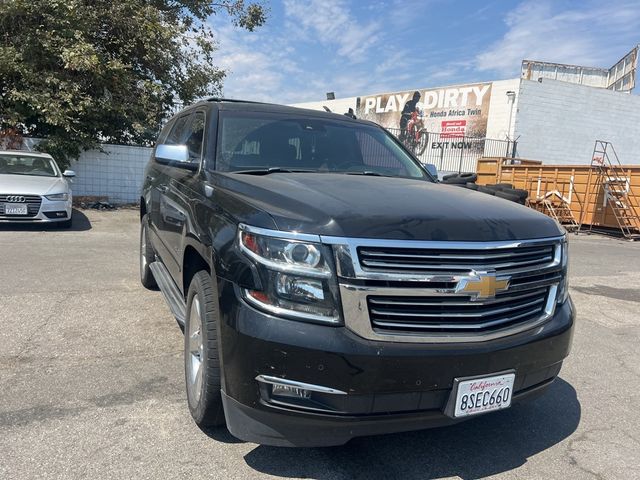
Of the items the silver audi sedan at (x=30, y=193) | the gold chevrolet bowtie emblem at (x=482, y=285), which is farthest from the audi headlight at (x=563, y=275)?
the silver audi sedan at (x=30, y=193)

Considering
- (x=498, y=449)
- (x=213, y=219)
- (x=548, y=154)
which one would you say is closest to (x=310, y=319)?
(x=213, y=219)

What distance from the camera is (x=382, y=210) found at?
2.44 m

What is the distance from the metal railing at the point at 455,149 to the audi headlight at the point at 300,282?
2127 cm

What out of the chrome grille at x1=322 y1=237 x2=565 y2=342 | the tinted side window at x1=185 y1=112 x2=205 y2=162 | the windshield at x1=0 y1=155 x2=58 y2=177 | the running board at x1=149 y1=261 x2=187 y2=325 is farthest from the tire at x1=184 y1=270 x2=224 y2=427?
the windshield at x1=0 y1=155 x2=58 y2=177

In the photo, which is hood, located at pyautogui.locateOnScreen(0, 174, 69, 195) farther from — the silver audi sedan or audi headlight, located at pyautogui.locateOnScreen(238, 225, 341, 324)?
audi headlight, located at pyautogui.locateOnScreen(238, 225, 341, 324)

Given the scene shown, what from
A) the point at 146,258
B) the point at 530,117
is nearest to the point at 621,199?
the point at 530,117

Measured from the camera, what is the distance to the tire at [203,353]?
2.54 meters

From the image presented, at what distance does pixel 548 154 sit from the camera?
2406 centimetres

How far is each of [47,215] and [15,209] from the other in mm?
515

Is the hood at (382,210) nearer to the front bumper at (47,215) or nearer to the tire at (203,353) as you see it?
the tire at (203,353)

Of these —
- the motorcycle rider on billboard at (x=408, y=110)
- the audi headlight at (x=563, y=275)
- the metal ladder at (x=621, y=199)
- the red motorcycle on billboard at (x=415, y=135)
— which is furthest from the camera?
the motorcycle rider on billboard at (x=408, y=110)

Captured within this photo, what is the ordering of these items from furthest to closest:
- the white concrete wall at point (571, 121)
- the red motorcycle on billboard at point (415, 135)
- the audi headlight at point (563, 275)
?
the red motorcycle on billboard at point (415, 135) < the white concrete wall at point (571, 121) < the audi headlight at point (563, 275)

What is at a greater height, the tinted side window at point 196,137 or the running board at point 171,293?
the tinted side window at point 196,137

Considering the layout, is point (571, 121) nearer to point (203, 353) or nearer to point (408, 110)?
point (408, 110)
